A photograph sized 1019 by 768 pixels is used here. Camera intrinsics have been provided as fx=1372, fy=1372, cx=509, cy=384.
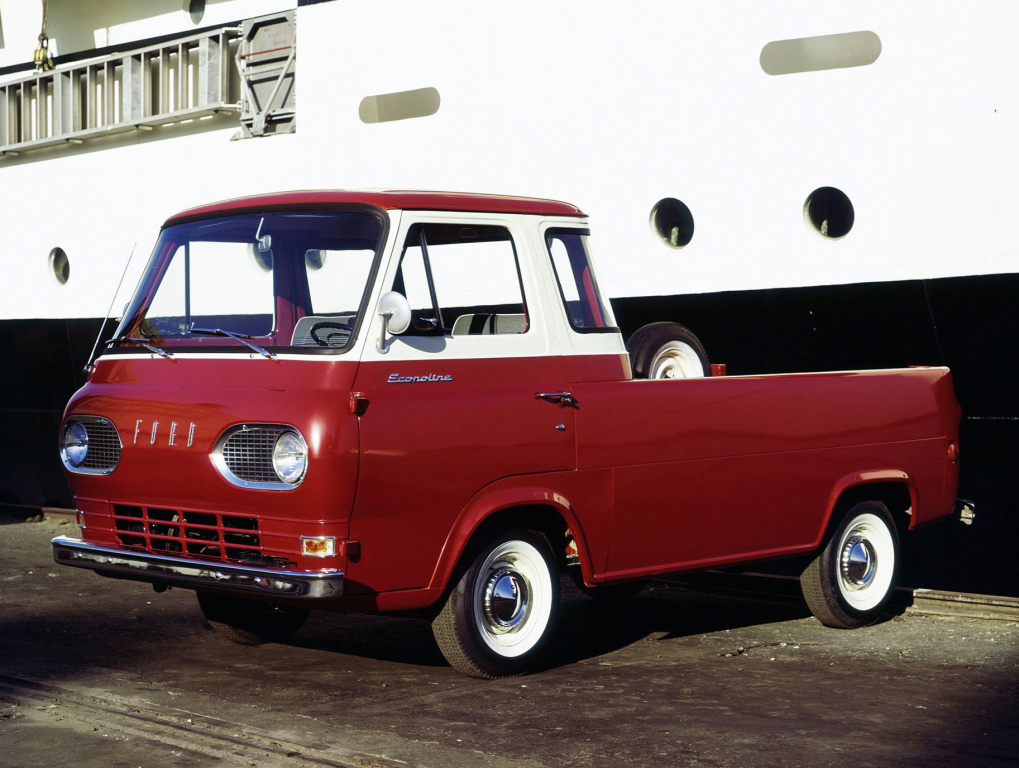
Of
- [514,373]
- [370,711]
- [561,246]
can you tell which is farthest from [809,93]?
[370,711]

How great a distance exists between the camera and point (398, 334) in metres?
5.71

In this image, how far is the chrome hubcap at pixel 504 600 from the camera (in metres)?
6.02

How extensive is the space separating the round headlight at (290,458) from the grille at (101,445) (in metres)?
0.91

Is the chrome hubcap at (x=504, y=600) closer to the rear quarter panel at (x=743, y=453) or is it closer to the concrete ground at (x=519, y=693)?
the concrete ground at (x=519, y=693)

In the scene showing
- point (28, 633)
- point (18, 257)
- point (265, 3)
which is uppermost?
point (265, 3)

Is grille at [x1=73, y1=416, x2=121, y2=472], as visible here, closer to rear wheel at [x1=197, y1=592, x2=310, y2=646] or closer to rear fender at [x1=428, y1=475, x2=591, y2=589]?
rear wheel at [x1=197, y1=592, x2=310, y2=646]

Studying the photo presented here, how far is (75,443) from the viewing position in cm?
619

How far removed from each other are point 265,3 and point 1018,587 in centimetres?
886

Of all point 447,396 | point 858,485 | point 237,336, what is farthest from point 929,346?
point 237,336

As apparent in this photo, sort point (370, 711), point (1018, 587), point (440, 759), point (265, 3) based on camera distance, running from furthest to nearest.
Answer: point (265, 3)
point (1018, 587)
point (370, 711)
point (440, 759)

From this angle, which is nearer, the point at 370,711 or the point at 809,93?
the point at 370,711

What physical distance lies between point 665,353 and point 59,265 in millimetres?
8592

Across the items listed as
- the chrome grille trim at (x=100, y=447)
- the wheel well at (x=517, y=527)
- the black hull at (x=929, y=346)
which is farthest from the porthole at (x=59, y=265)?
the wheel well at (x=517, y=527)

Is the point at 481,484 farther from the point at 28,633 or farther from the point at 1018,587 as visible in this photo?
the point at 1018,587
